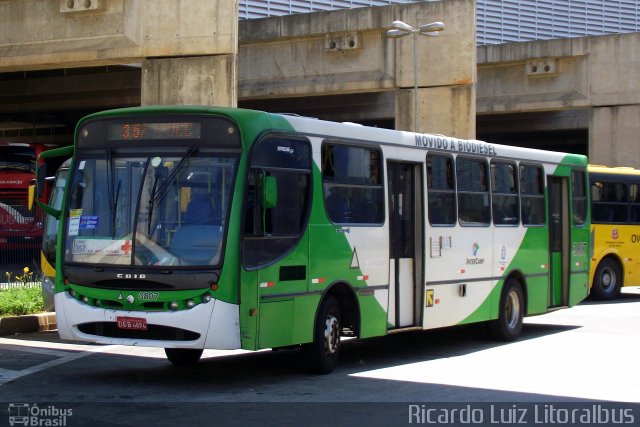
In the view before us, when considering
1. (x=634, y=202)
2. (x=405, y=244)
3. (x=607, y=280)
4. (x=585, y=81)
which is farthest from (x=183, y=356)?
(x=585, y=81)

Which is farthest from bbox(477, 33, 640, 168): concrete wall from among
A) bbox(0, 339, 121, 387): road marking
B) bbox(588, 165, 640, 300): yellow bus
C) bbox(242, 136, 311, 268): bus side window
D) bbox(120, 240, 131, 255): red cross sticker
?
bbox(120, 240, 131, 255): red cross sticker

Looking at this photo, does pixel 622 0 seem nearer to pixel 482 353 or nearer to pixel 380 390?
pixel 482 353

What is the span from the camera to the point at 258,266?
35.4 ft

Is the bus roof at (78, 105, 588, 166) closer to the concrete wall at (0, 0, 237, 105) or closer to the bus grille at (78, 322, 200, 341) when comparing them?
the bus grille at (78, 322, 200, 341)

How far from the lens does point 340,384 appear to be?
11250 millimetres

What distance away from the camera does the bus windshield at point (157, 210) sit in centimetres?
1066

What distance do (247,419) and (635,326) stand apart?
34.8 ft

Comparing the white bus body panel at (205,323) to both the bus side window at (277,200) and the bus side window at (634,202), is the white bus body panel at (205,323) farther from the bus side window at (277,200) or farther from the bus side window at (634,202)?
the bus side window at (634,202)

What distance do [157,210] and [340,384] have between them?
2.67m

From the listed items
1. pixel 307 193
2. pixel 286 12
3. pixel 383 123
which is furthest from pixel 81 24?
pixel 383 123

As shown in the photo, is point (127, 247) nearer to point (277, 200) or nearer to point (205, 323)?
point (205, 323)

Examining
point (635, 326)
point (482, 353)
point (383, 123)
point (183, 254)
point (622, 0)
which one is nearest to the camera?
point (183, 254)

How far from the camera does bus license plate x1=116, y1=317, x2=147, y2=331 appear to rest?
1067 centimetres

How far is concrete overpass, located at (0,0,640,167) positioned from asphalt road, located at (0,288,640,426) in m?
7.65
